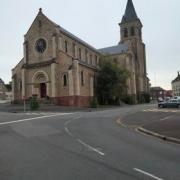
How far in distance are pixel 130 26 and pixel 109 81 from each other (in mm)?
36261

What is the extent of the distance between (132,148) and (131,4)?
87.5 m

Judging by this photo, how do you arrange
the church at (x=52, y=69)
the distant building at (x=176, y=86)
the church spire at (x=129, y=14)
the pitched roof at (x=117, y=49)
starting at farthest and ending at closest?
the distant building at (x=176, y=86), the church spire at (x=129, y=14), the pitched roof at (x=117, y=49), the church at (x=52, y=69)

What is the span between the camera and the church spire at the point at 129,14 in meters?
91.1

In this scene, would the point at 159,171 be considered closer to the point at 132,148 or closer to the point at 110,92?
the point at 132,148

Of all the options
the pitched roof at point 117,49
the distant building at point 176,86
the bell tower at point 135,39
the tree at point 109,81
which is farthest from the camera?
the distant building at point 176,86

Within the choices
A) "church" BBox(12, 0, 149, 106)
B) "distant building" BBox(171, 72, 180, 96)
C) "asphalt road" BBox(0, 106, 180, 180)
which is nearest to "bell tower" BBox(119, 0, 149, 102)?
"church" BBox(12, 0, 149, 106)

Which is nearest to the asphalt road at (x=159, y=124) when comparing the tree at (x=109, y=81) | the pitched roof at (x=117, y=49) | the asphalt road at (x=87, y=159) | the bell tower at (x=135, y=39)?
the asphalt road at (x=87, y=159)

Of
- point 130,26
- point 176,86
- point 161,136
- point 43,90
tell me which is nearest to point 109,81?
point 43,90

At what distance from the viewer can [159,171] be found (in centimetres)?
809

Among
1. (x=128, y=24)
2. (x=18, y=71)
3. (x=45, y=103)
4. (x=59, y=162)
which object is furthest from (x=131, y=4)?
(x=59, y=162)

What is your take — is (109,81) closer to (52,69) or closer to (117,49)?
(52,69)

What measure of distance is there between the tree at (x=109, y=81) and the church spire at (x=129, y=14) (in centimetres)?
3390

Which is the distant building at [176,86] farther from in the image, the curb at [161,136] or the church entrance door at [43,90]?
the curb at [161,136]

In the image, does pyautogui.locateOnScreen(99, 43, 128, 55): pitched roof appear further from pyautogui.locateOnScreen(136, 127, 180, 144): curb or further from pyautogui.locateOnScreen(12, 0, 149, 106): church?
pyautogui.locateOnScreen(136, 127, 180, 144): curb
